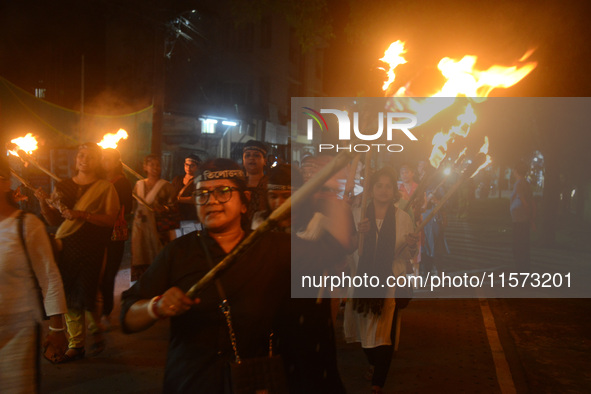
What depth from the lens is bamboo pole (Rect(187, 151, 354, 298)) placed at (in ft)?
7.58

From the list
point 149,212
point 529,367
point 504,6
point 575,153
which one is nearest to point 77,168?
point 149,212

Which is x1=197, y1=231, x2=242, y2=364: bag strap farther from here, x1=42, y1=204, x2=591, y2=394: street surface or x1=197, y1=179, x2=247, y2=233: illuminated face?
→ x1=42, y1=204, x2=591, y2=394: street surface

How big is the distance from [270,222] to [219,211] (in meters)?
0.48

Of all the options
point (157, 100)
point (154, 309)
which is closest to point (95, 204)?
point (154, 309)

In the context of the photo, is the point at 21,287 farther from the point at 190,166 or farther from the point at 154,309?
the point at 190,166

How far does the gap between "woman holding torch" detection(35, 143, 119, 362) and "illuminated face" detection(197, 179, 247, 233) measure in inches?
117

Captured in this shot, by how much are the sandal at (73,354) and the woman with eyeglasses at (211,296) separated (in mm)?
3189

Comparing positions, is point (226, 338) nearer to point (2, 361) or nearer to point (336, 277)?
point (2, 361)

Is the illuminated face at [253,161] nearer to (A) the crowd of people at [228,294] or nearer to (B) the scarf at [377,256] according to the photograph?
(A) the crowd of people at [228,294]

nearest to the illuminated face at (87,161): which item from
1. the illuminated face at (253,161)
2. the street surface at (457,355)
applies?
the illuminated face at (253,161)

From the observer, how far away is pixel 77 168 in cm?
561

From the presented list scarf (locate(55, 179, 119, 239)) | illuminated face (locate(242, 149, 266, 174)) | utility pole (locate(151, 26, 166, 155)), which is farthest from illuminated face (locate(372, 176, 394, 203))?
utility pole (locate(151, 26, 166, 155))

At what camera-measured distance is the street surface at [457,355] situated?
16.7ft

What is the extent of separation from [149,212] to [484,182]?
43.6 metres
